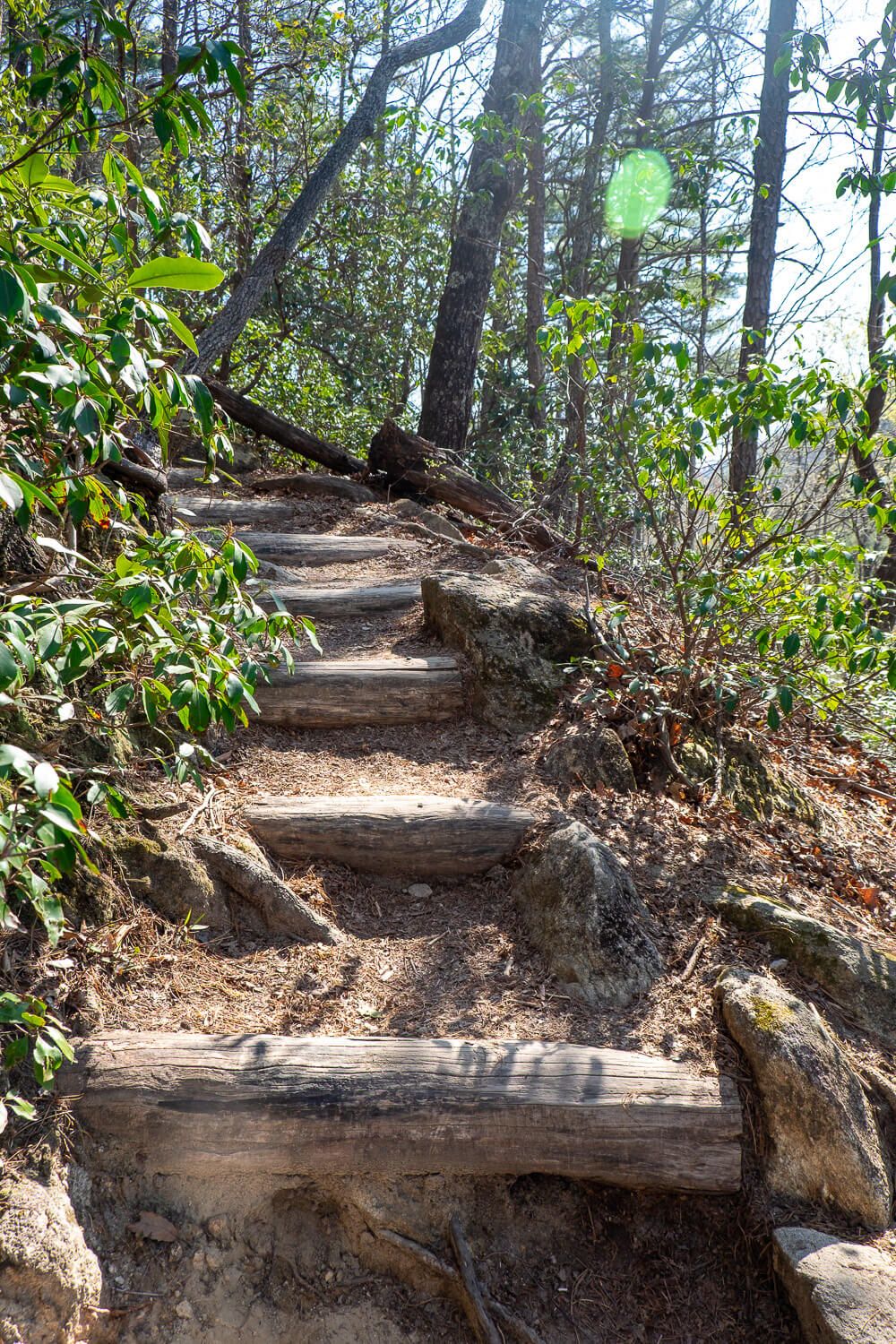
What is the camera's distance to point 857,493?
3.33m

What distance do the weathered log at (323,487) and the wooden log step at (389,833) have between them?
439 centimetres

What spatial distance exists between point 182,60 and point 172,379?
26.7 inches

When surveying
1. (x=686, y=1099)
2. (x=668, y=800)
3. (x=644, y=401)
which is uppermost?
(x=644, y=401)

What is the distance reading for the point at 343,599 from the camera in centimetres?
501

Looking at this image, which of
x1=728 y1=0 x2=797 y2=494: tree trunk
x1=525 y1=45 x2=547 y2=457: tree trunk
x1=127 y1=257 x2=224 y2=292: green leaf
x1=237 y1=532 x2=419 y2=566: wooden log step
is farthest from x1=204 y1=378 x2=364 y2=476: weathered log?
x1=127 y1=257 x2=224 y2=292: green leaf

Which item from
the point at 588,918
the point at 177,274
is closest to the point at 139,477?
the point at 177,274

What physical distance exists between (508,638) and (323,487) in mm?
3587

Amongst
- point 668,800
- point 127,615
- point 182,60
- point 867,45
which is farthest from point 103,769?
point 867,45

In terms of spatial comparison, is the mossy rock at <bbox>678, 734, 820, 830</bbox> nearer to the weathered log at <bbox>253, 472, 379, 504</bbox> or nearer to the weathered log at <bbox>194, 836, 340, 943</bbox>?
the weathered log at <bbox>194, 836, 340, 943</bbox>

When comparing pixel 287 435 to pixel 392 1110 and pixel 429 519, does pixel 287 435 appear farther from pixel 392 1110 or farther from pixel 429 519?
pixel 392 1110

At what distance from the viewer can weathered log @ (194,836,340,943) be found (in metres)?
2.81

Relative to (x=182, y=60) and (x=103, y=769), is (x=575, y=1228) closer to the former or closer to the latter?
(x=103, y=769)

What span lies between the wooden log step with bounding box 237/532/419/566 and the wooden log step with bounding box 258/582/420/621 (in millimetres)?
690

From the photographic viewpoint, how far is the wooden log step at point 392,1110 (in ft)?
6.97
